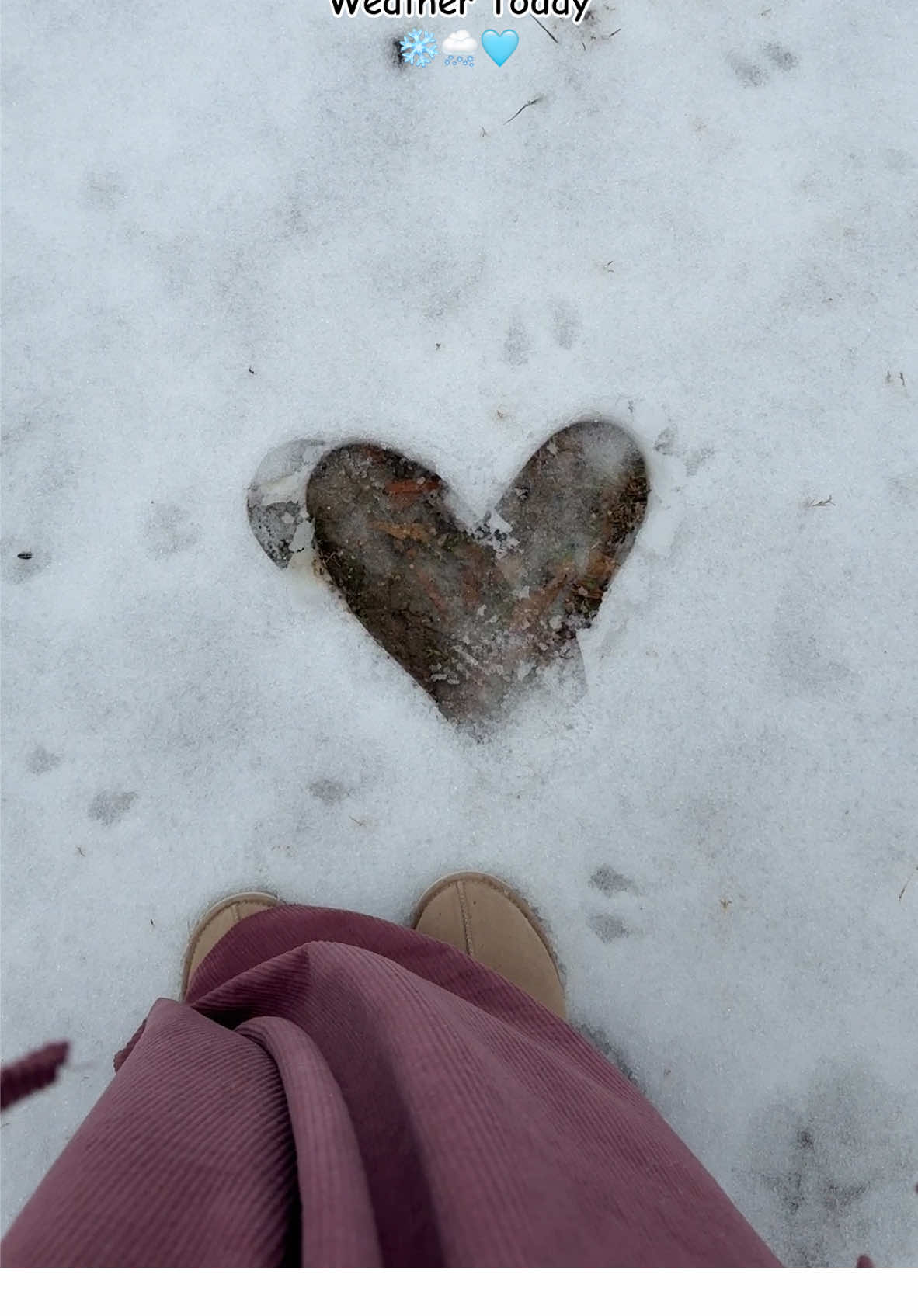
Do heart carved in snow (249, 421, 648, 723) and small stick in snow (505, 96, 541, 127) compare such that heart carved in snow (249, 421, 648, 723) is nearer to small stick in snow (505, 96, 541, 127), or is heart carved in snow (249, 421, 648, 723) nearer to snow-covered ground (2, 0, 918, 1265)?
snow-covered ground (2, 0, 918, 1265)

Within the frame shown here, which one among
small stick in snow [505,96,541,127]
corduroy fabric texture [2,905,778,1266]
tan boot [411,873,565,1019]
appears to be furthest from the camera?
small stick in snow [505,96,541,127]

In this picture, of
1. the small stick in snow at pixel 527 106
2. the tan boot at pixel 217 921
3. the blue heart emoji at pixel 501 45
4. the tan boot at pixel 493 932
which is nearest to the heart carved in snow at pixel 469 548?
the tan boot at pixel 493 932

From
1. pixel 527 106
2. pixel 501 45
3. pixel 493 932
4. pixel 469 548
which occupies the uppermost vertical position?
pixel 501 45

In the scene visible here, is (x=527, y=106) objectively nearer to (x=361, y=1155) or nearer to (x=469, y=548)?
(x=469, y=548)

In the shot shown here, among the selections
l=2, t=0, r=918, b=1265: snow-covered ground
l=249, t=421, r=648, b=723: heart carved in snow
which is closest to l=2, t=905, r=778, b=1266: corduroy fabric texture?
l=2, t=0, r=918, b=1265: snow-covered ground

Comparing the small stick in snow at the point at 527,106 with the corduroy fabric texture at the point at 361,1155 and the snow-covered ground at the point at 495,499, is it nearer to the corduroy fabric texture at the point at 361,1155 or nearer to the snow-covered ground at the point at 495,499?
the snow-covered ground at the point at 495,499

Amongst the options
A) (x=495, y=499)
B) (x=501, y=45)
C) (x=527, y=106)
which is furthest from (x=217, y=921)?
(x=501, y=45)
